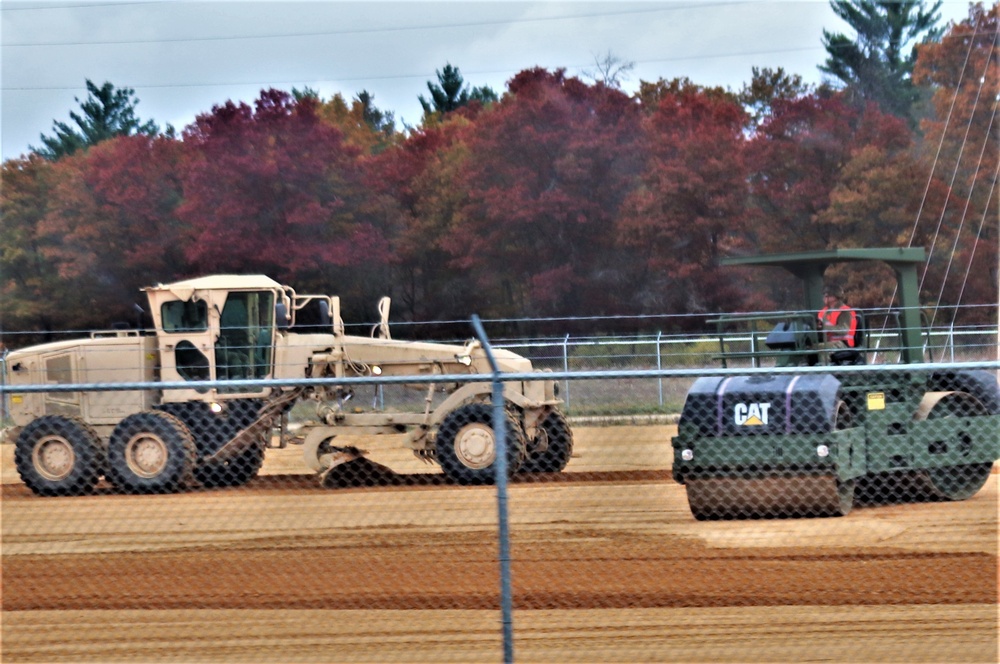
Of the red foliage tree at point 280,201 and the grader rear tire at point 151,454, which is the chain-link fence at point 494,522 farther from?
the red foliage tree at point 280,201

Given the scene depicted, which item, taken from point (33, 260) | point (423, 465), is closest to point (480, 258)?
point (33, 260)

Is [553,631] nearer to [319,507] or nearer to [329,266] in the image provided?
[319,507]

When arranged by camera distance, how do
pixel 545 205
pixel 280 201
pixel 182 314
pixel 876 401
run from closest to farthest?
1. pixel 876 401
2. pixel 182 314
3. pixel 545 205
4. pixel 280 201

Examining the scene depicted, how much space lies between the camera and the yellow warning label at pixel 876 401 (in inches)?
379

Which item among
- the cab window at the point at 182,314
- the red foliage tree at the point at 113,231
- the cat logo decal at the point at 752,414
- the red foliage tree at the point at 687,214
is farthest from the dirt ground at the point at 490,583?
the red foliage tree at the point at 113,231

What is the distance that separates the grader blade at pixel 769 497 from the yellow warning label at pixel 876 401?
66 cm

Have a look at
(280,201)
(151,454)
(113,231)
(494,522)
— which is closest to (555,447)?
(494,522)

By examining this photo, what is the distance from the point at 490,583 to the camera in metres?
7.89

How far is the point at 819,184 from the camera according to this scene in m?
26.4

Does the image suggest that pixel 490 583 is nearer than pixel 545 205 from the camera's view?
Yes

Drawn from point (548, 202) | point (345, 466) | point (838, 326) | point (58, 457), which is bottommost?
point (345, 466)

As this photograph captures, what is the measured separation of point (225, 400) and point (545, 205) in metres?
13.4

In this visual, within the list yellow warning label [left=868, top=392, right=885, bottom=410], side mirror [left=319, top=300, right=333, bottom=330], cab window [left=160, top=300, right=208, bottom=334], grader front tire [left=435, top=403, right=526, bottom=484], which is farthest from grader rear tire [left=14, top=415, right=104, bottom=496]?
yellow warning label [left=868, top=392, right=885, bottom=410]

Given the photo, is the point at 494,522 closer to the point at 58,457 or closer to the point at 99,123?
the point at 58,457
